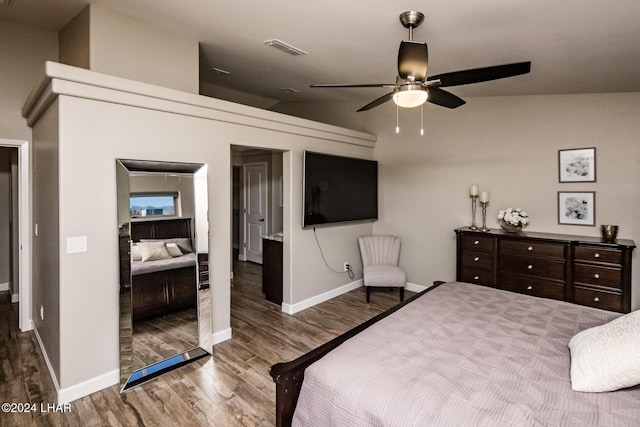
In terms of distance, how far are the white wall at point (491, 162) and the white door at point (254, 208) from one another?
6.05 feet

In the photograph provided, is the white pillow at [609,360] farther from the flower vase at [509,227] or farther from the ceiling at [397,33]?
the flower vase at [509,227]

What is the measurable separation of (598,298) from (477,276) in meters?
1.14

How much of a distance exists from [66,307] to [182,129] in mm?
1637

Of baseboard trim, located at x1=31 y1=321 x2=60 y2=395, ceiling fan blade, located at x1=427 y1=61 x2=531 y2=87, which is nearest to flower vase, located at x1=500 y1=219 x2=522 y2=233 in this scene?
ceiling fan blade, located at x1=427 y1=61 x2=531 y2=87

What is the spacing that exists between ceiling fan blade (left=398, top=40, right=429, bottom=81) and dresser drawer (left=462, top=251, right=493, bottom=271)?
8.94ft

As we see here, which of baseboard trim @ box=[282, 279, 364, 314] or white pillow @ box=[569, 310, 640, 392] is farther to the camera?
baseboard trim @ box=[282, 279, 364, 314]

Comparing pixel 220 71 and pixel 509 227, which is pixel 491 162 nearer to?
pixel 509 227

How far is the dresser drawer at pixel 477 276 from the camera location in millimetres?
3990

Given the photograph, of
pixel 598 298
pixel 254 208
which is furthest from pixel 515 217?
pixel 254 208

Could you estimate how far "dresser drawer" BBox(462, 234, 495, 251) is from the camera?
3.98 metres

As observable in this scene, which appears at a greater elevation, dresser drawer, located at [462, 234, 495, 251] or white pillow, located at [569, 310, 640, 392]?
dresser drawer, located at [462, 234, 495, 251]

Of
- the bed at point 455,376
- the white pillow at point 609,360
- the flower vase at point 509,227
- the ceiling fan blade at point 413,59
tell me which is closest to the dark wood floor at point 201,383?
the bed at point 455,376

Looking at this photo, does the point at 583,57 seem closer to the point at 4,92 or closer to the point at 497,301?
the point at 497,301

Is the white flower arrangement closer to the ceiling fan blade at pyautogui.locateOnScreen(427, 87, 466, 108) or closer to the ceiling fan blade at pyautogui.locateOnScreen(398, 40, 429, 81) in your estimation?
the ceiling fan blade at pyautogui.locateOnScreen(427, 87, 466, 108)
